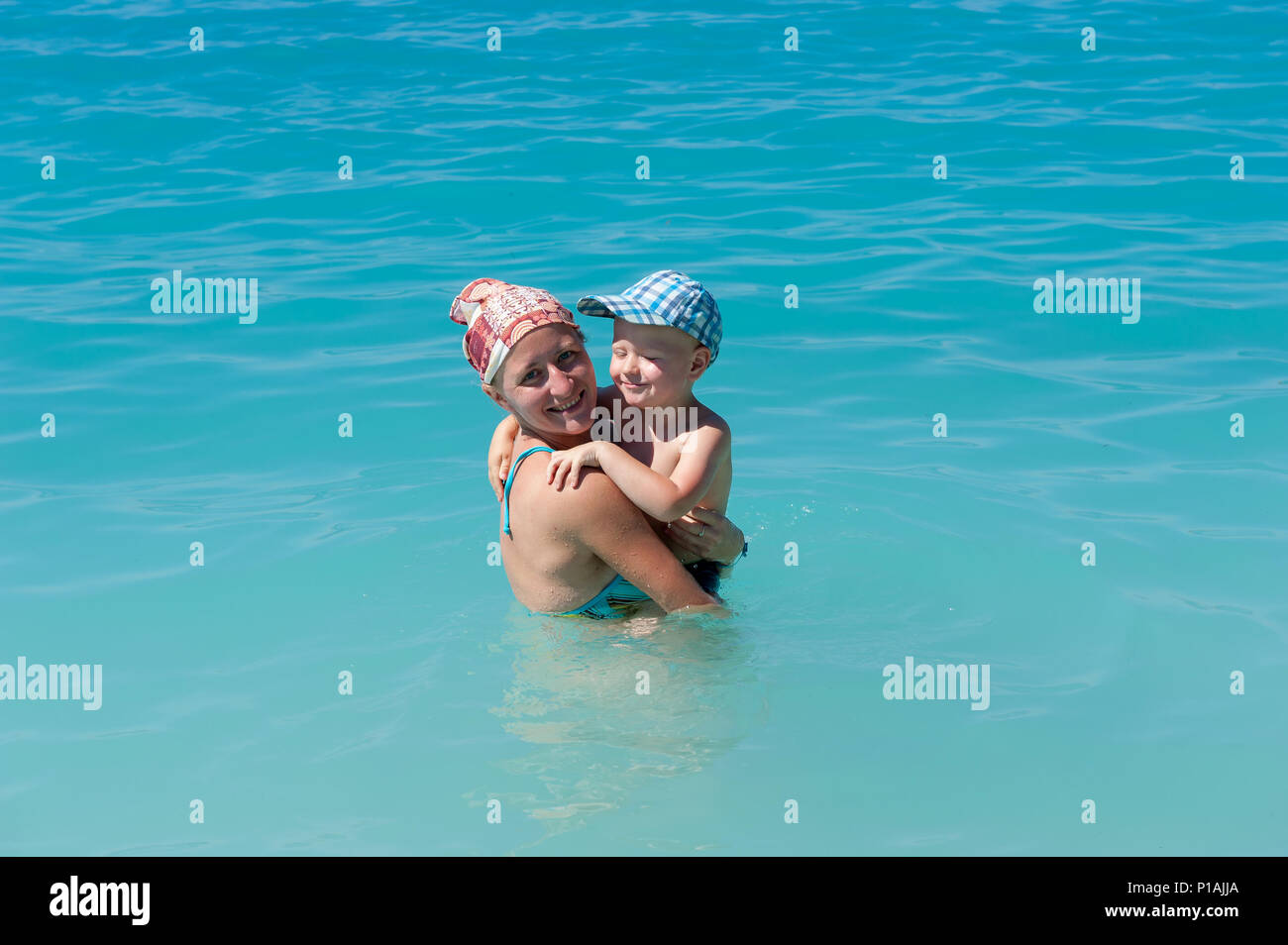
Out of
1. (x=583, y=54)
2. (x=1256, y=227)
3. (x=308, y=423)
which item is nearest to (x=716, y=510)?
(x=308, y=423)

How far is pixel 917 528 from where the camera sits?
659cm

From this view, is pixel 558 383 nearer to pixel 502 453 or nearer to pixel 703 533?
pixel 502 453

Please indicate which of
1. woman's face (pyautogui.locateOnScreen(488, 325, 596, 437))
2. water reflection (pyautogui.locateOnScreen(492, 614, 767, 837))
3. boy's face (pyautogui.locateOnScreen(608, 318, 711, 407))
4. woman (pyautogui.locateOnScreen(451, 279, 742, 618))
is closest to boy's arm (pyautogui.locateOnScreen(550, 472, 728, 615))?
woman (pyautogui.locateOnScreen(451, 279, 742, 618))

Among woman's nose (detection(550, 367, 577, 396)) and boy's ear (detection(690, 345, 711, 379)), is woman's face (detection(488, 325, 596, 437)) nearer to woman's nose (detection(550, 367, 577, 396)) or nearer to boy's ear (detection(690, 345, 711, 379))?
woman's nose (detection(550, 367, 577, 396))

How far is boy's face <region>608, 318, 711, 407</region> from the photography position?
462cm

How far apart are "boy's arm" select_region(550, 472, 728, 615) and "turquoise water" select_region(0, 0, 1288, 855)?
19 centimetres

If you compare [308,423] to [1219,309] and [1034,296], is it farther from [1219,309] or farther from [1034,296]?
[1219,309]

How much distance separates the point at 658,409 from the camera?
15.6 ft

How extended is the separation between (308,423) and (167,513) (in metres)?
1.32

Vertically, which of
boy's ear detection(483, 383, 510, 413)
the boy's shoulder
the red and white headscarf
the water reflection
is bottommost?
the water reflection

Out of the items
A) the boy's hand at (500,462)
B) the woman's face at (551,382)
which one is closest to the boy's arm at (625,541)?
the woman's face at (551,382)

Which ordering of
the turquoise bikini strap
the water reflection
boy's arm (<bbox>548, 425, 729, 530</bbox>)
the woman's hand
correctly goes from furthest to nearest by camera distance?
the woman's hand, the turquoise bikini strap, the water reflection, boy's arm (<bbox>548, 425, 729, 530</bbox>)

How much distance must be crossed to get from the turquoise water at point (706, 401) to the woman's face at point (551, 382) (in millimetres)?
879

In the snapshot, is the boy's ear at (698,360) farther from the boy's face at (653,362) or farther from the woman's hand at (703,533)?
the woman's hand at (703,533)
